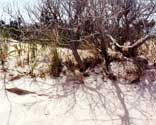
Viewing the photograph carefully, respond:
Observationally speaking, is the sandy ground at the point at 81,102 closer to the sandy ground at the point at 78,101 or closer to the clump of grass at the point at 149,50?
the sandy ground at the point at 78,101

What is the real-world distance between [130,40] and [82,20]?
889mm

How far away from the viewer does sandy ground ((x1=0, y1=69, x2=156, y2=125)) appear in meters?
5.09

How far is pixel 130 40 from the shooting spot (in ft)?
21.0

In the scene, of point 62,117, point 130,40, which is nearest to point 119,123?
point 62,117

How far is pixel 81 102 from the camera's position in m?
5.45

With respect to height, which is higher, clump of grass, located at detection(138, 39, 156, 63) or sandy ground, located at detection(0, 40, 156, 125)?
clump of grass, located at detection(138, 39, 156, 63)

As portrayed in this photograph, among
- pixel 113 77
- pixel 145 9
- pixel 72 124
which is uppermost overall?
pixel 145 9

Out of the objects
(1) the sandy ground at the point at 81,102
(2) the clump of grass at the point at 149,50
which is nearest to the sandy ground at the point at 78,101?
(1) the sandy ground at the point at 81,102

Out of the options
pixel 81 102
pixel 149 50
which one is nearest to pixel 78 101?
pixel 81 102

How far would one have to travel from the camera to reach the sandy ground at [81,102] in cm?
509

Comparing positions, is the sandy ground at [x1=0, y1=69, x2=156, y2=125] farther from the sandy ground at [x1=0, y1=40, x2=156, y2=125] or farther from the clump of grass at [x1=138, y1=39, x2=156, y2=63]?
the clump of grass at [x1=138, y1=39, x2=156, y2=63]

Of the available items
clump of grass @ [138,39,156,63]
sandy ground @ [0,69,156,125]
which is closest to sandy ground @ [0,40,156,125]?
sandy ground @ [0,69,156,125]

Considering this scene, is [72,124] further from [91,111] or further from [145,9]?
[145,9]

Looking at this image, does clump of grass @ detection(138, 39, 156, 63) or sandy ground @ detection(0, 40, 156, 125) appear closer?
sandy ground @ detection(0, 40, 156, 125)
